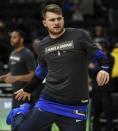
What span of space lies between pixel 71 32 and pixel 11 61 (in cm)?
341

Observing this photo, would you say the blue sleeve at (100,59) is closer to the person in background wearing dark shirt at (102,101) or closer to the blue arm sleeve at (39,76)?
the blue arm sleeve at (39,76)

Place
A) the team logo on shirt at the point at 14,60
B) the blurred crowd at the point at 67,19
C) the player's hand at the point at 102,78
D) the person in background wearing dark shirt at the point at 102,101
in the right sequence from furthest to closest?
1. the blurred crowd at the point at 67,19
2. the person in background wearing dark shirt at the point at 102,101
3. the team logo on shirt at the point at 14,60
4. the player's hand at the point at 102,78

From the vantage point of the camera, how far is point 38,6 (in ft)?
53.2

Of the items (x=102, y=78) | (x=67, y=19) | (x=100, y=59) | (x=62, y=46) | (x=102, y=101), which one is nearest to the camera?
(x=102, y=78)

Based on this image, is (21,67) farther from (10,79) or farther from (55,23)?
(55,23)

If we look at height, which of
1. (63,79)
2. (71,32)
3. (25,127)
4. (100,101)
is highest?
(71,32)

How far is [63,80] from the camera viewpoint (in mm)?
5531

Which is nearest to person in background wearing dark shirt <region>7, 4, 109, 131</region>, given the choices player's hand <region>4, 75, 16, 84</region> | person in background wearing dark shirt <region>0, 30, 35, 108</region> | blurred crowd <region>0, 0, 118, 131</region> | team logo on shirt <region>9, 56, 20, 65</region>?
player's hand <region>4, 75, 16, 84</region>

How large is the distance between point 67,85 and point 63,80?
0.07 metres

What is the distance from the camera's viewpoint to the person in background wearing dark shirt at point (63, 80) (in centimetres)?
550

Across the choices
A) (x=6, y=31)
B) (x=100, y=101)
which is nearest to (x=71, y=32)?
(x=100, y=101)

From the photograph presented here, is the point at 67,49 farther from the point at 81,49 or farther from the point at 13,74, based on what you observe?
the point at 13,74

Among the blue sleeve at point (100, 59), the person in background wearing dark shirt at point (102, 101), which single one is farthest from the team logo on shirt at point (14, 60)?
the blue sleeve at point (100, 59)

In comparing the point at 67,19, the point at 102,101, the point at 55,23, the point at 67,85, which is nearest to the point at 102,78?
the point at 67,85
